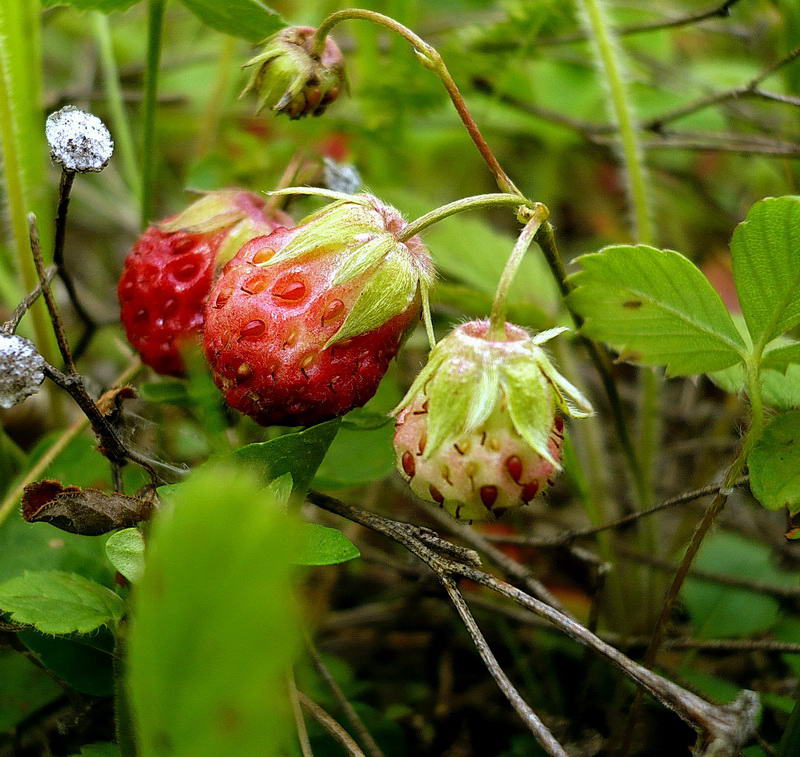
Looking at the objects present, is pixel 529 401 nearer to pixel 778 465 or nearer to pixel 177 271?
pixel 778 465

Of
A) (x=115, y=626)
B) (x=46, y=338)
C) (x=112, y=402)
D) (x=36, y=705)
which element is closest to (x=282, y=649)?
(x=115, y=626)

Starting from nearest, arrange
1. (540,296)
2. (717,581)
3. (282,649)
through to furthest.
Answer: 1. (282,649)
2. (717,581)
3. (540,296)

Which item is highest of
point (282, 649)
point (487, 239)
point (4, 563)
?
point (282, 649)

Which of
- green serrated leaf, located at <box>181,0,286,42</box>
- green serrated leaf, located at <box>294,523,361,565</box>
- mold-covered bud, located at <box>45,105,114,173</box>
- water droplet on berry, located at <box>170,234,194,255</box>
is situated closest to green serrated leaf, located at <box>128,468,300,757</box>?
green serrated leaf, located at <box>294,523,361,565</box>

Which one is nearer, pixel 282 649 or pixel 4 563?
pixel 282 649

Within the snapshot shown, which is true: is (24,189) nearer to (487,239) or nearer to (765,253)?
(487,239)

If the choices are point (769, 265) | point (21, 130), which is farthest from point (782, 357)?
point (21, 130)
